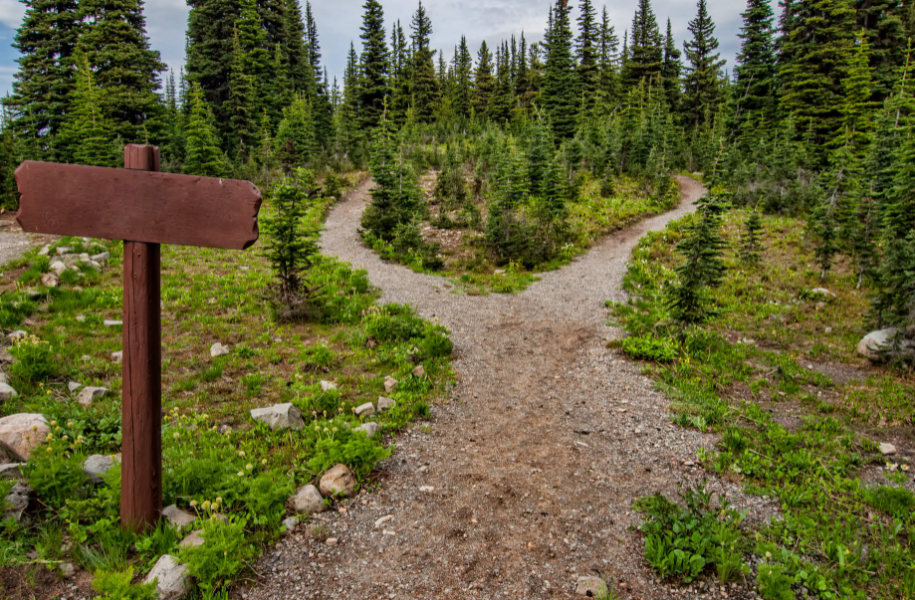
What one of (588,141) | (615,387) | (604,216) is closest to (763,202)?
(604,216)

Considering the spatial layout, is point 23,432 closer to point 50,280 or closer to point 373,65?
point 50,280

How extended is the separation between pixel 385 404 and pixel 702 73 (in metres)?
52.9

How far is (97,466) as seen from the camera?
177 inches

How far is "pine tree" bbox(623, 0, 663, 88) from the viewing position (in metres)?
51.7

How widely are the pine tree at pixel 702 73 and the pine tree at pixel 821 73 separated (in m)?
9.46

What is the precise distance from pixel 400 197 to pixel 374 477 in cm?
1552

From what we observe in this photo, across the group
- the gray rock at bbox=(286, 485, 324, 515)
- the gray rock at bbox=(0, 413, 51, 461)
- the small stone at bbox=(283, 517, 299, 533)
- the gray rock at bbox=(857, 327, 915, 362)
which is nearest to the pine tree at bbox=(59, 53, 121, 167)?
the gray rock at bbox=(0, 413, 51, 461)

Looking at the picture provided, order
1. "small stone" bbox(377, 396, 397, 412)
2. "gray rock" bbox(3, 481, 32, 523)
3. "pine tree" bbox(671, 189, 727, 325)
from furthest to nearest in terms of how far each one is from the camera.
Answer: "pine tree" bbox(671, 189, 727, 325) → "small stone" bbox(377, 396, 397, 412) → "gray rock" bbox(3, 481, 32, 523)

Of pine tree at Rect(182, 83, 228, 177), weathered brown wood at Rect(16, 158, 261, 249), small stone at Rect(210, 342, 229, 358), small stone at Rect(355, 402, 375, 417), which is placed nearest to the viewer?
weathered brown wood at Rect(16, 158, 261, 249)

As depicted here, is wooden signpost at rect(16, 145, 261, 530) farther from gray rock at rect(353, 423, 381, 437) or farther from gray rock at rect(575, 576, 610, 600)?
gray rock at rect(575, 576, 610, 600)

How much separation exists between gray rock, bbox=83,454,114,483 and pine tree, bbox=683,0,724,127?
52.3 metres

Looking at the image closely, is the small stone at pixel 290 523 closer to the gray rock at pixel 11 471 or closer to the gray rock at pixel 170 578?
the gray rock at pixel 170 578

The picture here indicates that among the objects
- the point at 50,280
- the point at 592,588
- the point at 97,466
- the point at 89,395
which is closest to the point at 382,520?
the point at 592,588

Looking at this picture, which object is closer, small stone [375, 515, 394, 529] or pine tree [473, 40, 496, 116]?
small stone [375, 515, 394, 529]
